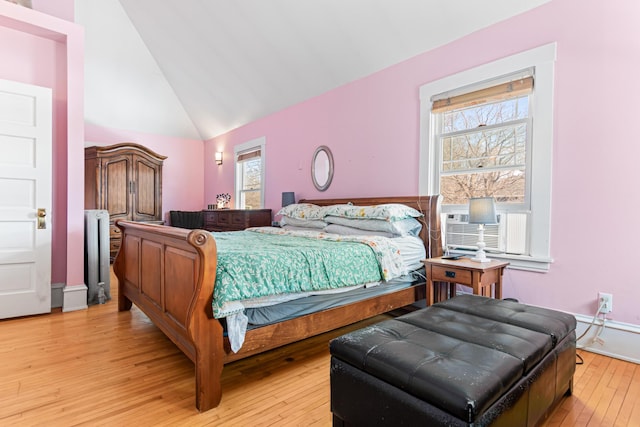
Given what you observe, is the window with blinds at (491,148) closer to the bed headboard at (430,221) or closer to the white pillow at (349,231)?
the bed headboard at (430,221)

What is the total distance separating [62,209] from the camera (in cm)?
333

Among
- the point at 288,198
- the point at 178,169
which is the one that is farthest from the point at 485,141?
the point at 178,169

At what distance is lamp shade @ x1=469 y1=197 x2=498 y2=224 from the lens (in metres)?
2.38

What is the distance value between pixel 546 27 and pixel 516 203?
51.7 inches

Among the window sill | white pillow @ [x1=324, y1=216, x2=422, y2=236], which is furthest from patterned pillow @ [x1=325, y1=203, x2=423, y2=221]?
the window sill

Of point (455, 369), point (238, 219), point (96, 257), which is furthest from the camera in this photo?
point (238, 219)

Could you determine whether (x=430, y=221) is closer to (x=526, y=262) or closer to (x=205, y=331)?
(x=526, y=262)

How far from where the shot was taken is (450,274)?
8.20 ft

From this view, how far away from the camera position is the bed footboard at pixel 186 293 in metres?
1.57

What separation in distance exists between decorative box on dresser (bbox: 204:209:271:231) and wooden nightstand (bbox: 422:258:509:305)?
2.70 m

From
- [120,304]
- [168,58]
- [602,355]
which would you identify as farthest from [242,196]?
[602,355]

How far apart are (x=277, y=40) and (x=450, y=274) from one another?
3.19m

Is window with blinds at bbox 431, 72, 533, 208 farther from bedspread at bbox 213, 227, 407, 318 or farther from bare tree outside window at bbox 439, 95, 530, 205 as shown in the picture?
bedspread at bbox 213, 227, 407, 318

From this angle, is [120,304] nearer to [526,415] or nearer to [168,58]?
[526,415]
